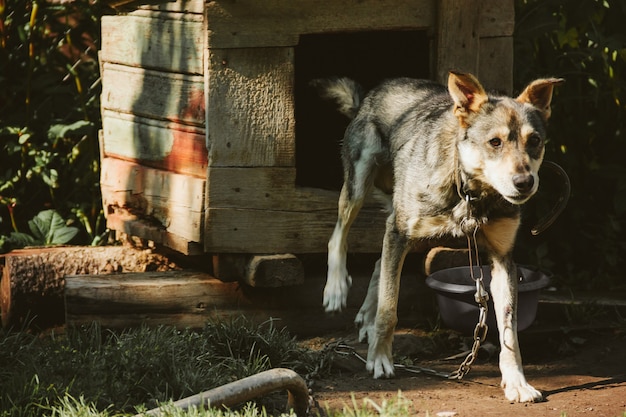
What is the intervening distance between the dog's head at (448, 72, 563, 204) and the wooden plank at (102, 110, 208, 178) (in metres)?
1.69

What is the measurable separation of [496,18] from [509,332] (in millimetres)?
2064

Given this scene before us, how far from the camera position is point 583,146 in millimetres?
7227

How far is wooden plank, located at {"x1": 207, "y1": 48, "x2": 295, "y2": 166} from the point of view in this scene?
553 cm

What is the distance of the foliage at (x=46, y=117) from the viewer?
6836 millimetres

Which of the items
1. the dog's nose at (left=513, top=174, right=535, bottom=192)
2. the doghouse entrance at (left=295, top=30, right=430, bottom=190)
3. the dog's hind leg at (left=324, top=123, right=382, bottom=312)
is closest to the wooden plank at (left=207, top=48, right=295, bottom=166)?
the dog's hind leg at (left=324, top=123, right=382, bottom=312)

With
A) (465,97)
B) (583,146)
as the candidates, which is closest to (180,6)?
(465,97)

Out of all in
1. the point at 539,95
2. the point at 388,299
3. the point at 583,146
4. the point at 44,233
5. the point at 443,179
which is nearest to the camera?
the point at 539,95

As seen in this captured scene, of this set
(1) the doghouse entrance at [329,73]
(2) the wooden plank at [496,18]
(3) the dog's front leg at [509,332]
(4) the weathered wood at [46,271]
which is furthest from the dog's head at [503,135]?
(4) the weathered wood at [46,271]

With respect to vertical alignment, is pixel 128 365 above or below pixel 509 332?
below

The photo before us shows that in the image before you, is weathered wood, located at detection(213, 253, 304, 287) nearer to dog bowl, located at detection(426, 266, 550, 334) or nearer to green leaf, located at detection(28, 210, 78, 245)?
dog bowl, located at detection(426, 266, 550, 334)

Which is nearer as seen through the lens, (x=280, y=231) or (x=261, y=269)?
(x=261, y=269)

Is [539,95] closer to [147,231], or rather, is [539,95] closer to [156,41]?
[156,41]

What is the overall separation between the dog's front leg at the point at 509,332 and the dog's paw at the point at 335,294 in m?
0.94

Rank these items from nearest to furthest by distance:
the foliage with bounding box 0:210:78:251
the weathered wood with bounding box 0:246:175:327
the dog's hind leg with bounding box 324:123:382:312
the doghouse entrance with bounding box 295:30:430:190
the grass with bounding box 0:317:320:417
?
the grass with bounding box 0:317:320:417
the dog's hind leg with bounding box 324:123:382:312
the weathered wood with bounding box 0:246:175:327
the foliage with bounding box 0:210:78:251
the doghouse entrance with bounding box 295:30:430:190
